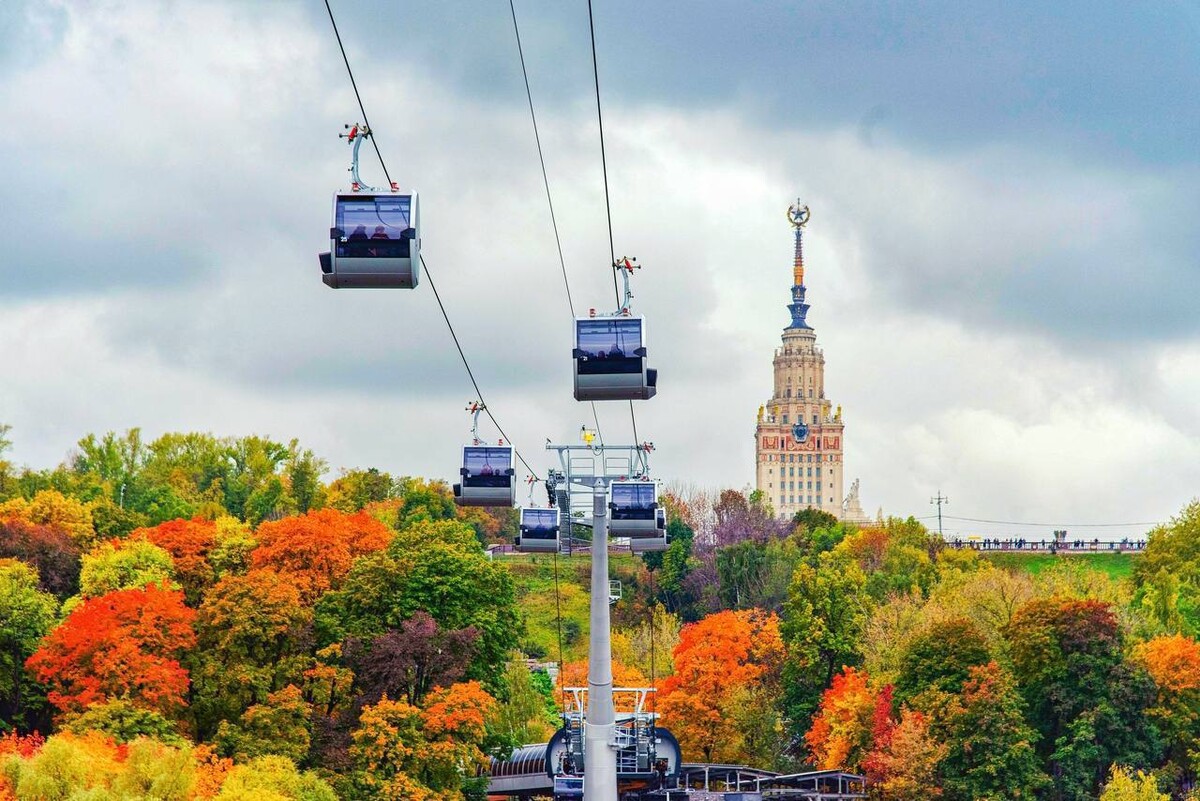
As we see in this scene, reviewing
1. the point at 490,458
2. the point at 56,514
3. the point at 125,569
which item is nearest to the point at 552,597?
the point at 56,514

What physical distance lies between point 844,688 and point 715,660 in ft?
30.2

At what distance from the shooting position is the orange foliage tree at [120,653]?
77625mm

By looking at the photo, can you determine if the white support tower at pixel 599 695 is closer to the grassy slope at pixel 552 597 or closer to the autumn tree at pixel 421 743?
the autumn tree at pixel 421 743

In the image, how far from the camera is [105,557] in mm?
94000

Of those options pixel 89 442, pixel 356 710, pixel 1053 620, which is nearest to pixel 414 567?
pixel 356 710

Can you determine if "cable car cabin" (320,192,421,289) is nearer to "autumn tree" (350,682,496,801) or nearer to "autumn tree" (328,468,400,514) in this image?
"autumn tree" (350,682,496,801)

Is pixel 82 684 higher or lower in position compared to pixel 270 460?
lower

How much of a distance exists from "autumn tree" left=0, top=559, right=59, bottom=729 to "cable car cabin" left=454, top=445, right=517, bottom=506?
80.7 ft

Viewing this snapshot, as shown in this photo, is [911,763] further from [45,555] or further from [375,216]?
[375,216]

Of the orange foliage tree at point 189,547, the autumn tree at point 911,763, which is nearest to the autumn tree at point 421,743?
the autumn tree at point 911,763

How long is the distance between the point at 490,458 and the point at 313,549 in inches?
999

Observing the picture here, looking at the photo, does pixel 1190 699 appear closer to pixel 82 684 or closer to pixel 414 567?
pixel 414 567

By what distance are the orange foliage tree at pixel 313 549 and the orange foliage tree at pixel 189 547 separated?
380 centimetres

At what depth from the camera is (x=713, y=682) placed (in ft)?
339
